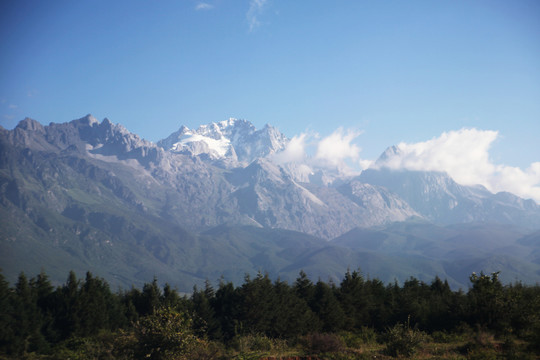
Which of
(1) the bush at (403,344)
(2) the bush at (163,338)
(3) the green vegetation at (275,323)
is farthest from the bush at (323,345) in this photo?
(2) the bush at (163,338)

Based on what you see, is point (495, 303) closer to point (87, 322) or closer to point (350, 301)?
point (350, 301)

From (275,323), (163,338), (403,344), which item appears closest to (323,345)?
(403,344)

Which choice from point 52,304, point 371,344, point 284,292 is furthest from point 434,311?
point 52,304

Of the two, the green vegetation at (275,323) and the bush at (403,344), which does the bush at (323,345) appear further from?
the bush at (403,344)

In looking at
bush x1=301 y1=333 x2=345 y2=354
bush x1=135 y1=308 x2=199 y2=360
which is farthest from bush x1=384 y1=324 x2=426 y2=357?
bush x1=135 y1=308 x2=199 y2=360

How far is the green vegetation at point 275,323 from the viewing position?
28.1 m

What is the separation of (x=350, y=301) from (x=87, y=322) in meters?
43.2

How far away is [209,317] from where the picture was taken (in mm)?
69000

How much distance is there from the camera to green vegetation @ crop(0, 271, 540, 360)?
2810 cm

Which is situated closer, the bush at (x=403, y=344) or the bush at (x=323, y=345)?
the bush at (x=403, y=344)

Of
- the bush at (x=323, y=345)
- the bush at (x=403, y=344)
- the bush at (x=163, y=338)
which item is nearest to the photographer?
the bush at (x=163, y=338)

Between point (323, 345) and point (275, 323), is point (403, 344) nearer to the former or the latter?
point (323, 345)

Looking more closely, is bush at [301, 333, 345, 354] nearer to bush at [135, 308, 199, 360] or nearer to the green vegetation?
the green vegetation

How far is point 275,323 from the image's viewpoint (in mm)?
59469
